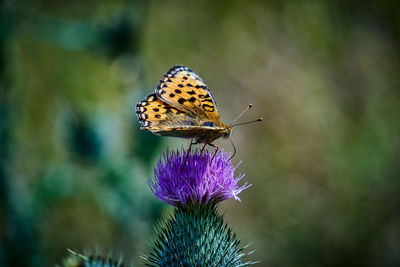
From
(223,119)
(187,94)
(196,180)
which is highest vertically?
(223,119)

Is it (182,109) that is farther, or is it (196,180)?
(182,109)

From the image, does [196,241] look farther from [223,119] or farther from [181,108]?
[223,119]

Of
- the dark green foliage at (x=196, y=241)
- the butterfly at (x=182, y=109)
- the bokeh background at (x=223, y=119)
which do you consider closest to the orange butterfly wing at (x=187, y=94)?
the butterfly at (x=182, y=109)

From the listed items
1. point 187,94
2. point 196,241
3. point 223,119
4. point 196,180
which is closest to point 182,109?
point 187,94

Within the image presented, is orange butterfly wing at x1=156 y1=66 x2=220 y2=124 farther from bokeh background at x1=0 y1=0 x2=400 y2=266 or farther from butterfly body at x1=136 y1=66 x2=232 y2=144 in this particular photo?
bokeh background at x1=0 y1=0 x2=400 y2=266

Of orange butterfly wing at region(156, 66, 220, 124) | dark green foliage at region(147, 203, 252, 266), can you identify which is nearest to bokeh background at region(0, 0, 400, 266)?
dark green foliage at region(147, 203, 252, 266)
